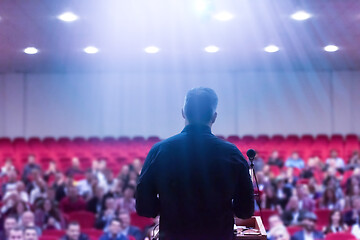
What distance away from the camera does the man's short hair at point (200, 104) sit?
6.66 ft

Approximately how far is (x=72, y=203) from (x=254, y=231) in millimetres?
6631

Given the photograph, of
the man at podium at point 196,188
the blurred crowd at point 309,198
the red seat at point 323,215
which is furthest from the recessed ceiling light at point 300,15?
the man at podium at point 196,188

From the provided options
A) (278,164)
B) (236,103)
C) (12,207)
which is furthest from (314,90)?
(12,207)

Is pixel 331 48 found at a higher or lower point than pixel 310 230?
higher

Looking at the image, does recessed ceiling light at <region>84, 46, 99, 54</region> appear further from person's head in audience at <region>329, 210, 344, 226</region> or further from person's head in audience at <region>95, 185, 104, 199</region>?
person's head in audience at <region>329, 210, 344, 226</region>

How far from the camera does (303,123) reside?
13586mm

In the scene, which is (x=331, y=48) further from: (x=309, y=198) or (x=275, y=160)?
(x=309, y=198)

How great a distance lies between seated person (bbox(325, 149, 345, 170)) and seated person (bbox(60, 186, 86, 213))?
553 cm

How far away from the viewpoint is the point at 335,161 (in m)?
11.5

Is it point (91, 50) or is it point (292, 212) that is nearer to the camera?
point (292, 212)

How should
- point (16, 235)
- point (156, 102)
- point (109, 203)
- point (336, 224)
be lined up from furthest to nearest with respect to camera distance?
1. point (156, 102)
2. point (109, 203)
3. point (336, 224)
4. point (16, 235)

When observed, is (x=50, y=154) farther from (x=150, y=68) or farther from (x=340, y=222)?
(x=340, y=222)

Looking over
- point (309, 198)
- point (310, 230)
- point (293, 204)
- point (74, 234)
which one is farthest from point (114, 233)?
point (309, 198)

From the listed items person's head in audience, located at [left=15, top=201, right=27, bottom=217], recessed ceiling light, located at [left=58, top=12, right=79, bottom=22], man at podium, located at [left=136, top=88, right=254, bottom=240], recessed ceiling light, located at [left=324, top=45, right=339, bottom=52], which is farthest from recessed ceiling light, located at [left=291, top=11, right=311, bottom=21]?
man at podium, located at [left=136, top=88, right=254, bottom=240]
